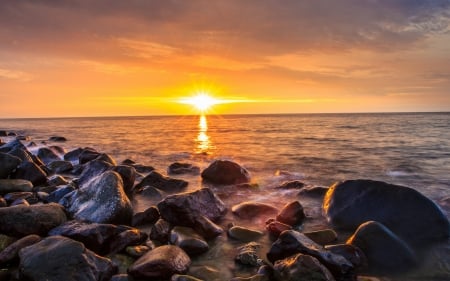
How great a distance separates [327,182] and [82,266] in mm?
9872

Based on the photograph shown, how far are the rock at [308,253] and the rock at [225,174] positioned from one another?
637cm

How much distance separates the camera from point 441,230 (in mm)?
6602

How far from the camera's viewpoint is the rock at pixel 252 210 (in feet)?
26.3

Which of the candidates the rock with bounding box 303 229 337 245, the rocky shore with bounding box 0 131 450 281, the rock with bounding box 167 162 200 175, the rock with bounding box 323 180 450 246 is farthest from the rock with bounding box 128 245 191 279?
the rock with bounding box 167 162 200 175

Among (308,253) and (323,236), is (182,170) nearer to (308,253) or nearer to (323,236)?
(323,236)

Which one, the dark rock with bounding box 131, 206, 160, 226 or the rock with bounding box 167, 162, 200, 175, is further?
the rock with bounding box 167, 162, 200, 175

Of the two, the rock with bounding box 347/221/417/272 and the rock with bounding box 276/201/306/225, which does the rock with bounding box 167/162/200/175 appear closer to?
the rock with bounding box 276/201/306/225

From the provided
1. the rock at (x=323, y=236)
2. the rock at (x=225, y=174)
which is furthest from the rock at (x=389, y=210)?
the rock at (x=225, y=174)

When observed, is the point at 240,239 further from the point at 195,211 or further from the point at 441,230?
the point at 441,230

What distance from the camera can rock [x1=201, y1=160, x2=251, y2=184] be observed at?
471 inches

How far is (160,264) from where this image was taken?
16.1ft

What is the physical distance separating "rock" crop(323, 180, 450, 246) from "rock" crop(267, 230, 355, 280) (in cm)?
210

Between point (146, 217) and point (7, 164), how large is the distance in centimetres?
646

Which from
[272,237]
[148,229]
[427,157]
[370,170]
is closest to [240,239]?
[272,237]
